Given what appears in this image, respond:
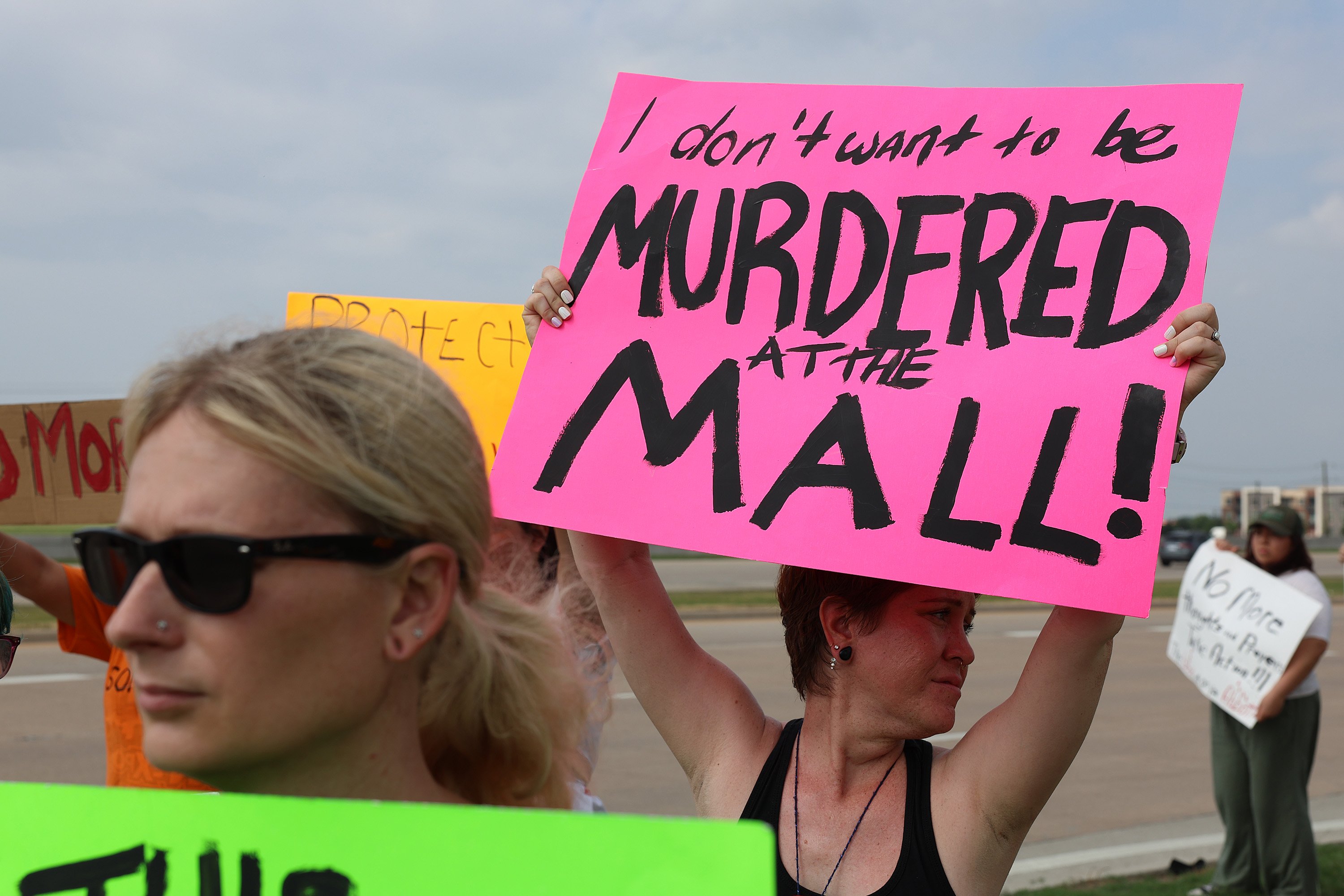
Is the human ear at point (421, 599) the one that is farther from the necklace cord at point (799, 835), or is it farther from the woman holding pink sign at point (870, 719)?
the necklace cord at point (799, 835)

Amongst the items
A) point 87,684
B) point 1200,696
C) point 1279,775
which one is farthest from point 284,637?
point 1200,696

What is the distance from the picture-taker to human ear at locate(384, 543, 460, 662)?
116 centimetres

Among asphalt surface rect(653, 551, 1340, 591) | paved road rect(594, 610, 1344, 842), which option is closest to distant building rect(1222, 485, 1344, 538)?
asphalt surface rect(653, 551, 1340, 591)

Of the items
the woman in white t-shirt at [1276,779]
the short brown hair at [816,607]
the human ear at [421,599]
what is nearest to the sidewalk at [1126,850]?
the woman in white t-shirt at [1276,779]

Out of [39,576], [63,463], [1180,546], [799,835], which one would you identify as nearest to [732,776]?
[799,835]

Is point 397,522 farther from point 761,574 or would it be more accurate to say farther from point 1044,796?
point 761,574

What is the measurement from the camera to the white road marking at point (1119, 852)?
6176 millimetres

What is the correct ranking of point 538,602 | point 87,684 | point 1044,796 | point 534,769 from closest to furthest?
point 534,769 < point 538,602 < point 1044,796 < point 87,684

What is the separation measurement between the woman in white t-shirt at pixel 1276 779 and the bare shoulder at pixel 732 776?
4236 millimetres

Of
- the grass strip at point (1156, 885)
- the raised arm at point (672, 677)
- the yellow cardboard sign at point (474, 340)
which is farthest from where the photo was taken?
the grass strip at point (1156, 885)

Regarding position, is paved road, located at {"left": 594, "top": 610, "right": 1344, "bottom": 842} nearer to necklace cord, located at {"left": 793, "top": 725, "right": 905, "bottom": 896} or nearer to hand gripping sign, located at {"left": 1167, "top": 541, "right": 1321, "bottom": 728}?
hand gripping sign, located at {"left": 1167, "top": 541, "right": 1321, "bottom": 728}

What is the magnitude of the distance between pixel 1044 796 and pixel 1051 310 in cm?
75

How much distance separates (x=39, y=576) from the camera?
304 centimetres

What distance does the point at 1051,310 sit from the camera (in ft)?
5.83
